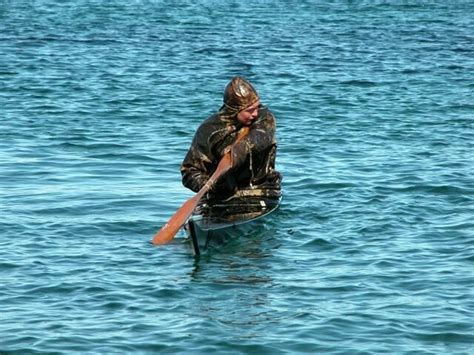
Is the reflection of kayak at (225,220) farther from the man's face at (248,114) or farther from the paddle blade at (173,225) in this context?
the man's face at (248,114)

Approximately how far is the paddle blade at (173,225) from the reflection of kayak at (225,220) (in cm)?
9

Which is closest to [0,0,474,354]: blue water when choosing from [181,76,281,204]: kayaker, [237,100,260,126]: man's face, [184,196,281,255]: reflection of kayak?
[184,196,281,255]: reflection of kayak

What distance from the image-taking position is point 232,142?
597 inches

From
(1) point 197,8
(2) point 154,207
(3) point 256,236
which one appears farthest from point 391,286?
(1) point 197,8

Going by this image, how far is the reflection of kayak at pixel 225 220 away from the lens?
14.2m

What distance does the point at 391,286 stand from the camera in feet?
42.4

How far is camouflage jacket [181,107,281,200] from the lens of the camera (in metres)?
15.1

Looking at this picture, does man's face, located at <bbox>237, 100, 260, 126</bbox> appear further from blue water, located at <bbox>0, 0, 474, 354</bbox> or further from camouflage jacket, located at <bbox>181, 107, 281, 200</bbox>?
blue water, located at <bbox>0, 0, 474, 354</bbox>

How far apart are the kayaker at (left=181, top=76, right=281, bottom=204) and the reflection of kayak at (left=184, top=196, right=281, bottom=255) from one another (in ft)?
0.54

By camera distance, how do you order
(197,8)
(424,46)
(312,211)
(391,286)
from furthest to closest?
(197,8) < (424,46) < (312,211) < (391,286)

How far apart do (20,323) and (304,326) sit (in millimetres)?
2639

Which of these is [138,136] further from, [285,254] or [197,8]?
[197,8]

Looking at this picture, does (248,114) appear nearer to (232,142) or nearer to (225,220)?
(232,142)

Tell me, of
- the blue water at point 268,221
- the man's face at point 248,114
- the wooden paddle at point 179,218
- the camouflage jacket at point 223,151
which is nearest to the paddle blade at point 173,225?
the wooden paddle at point 179,218
